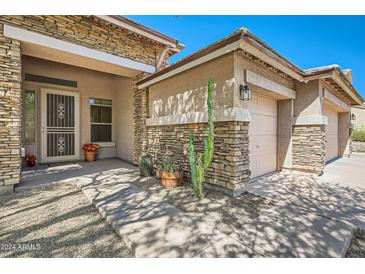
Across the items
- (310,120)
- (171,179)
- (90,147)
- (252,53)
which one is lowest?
(171,179)

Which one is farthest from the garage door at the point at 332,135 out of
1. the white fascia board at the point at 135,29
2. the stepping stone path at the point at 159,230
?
the stepping stone path at the point at 159,230

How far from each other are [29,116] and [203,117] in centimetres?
669

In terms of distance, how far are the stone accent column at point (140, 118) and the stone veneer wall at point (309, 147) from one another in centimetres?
502

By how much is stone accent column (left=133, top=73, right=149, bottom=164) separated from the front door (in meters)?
2.76

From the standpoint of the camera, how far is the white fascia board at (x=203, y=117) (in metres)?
3.59

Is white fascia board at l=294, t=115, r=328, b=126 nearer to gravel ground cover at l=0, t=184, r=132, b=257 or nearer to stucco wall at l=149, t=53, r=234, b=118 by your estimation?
stucco wall at l=149, t=53, r=234, b=118

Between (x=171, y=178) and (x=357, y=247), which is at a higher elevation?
(x=171, y=178)

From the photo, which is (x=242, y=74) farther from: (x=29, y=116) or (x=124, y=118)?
(x=29, y=116)

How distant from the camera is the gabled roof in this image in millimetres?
3264

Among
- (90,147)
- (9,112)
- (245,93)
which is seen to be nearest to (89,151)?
(90,147)

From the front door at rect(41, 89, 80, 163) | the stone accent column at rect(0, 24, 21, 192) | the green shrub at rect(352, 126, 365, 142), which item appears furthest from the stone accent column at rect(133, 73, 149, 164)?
the green shrub at rect(352, 126, 365, 142)

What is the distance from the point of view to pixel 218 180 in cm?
397

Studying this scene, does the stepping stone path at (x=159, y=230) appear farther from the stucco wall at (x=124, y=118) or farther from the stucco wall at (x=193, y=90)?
the stucco wall at (x=124, y=118)

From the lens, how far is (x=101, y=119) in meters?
8.20
